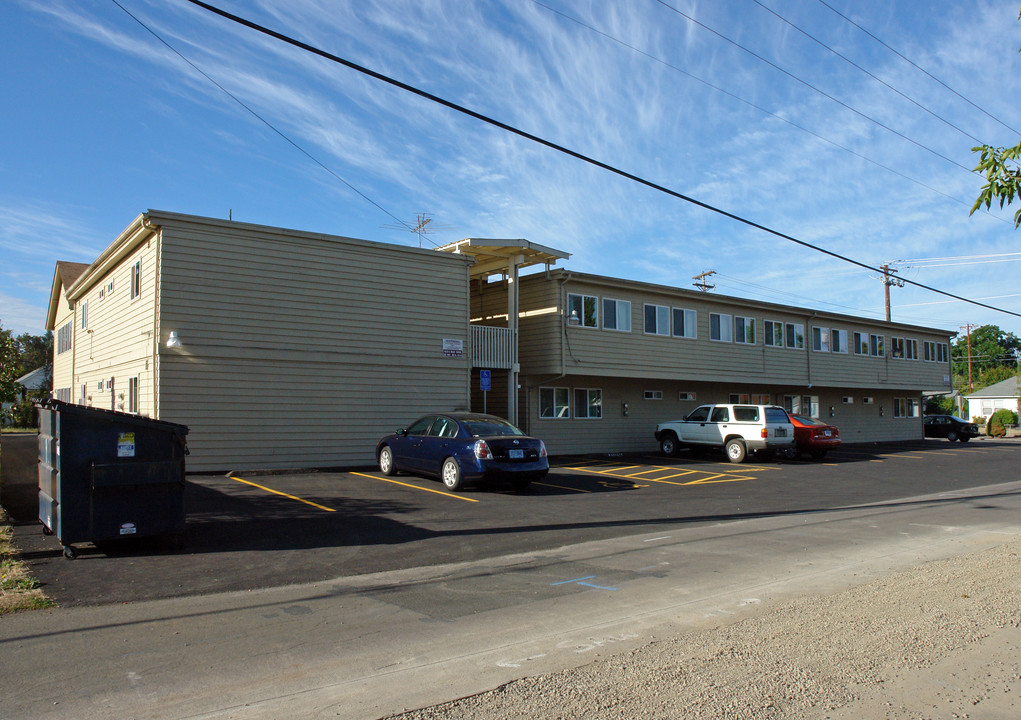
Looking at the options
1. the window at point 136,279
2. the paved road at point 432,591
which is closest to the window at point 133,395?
the window at point 136,279

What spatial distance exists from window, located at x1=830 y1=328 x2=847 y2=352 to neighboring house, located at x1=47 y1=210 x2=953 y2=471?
3854 mm

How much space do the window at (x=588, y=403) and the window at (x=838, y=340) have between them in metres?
13.9

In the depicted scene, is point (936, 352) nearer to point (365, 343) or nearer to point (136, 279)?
point (365, 343)

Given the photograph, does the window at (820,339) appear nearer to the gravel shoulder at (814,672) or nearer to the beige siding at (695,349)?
the beige siding at (695,349)

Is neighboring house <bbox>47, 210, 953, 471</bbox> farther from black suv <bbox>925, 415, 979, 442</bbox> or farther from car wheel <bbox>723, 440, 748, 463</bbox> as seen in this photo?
black suv <bbox>925, 415, 979, 442</bbox>

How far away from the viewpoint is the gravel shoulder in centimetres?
418

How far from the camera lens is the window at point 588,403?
25.0 m

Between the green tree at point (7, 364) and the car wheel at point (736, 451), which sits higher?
the green tree at point (7, 364)

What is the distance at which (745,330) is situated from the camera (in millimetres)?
29000

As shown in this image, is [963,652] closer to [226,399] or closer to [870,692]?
[870,692]

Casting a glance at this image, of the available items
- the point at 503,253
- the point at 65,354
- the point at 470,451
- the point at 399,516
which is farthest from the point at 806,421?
the point at 65,354

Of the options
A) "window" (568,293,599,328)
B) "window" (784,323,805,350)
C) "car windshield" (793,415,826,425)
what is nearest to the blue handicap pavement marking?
"window" (568,293,599,328)

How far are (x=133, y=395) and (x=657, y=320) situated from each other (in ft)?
54.9

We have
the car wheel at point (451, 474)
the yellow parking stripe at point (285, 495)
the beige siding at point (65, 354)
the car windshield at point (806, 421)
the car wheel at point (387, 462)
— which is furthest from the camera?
the beige siding at point (65, 354)
